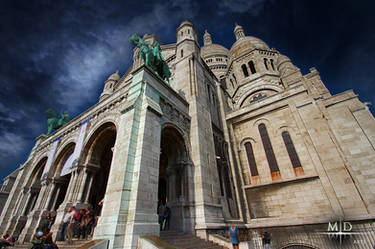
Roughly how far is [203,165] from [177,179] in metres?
1.86

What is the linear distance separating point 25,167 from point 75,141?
379 inches

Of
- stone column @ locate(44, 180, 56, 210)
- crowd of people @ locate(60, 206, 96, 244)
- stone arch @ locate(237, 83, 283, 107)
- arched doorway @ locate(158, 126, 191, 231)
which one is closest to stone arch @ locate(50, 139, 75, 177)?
stone column @ locate(44, 180, 56, 210)

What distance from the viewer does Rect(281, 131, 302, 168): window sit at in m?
13.4

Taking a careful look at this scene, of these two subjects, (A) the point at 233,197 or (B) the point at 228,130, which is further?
(B) the point at 228,130

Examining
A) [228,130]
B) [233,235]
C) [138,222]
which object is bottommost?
[233,235]

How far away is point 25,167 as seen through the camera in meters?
18.1

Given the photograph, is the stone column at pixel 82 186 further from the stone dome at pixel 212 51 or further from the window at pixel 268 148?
the stone dome at pixel 212 51

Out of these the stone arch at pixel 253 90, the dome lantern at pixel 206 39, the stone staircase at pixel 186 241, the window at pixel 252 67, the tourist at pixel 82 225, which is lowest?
the stone staircase at pixel 186 241

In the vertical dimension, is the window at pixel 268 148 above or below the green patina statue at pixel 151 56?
below

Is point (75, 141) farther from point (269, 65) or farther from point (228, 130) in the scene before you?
point (269, 65)

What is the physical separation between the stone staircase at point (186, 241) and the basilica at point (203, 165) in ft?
1.61

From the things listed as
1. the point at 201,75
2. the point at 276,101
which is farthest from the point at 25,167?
the point at 276,101

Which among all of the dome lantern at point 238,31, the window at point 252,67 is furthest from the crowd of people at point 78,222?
the dome lantern at point 238,31

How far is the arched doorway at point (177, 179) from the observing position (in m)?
9.45
